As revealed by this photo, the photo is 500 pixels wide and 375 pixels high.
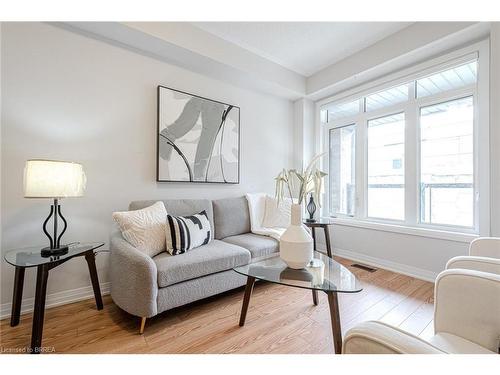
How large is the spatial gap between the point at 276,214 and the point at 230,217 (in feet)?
1.84

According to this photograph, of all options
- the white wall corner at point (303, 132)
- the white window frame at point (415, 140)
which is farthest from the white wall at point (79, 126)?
the white window frame at point (415, 140)

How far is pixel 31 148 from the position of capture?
1736 mm

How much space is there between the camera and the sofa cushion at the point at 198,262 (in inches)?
60.6

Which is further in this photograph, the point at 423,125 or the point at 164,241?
the point at 423,125

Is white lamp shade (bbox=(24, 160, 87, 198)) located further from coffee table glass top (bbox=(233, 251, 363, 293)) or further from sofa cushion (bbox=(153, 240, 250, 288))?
coffee table glass top (bbox=(233, 251, 363, 293))

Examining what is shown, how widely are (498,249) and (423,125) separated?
5.58 ft

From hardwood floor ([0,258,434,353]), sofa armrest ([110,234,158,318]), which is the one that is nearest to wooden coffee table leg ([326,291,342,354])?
hardwood floor ([0,258,434,353])

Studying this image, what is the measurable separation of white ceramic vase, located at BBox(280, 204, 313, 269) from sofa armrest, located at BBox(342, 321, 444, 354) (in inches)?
29.0

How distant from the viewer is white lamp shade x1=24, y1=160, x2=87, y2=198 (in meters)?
1.40

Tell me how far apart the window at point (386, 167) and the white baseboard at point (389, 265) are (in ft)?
1.77

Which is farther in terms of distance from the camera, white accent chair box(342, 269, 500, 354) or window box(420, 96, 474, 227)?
window box(420, 96, 474, 227)
